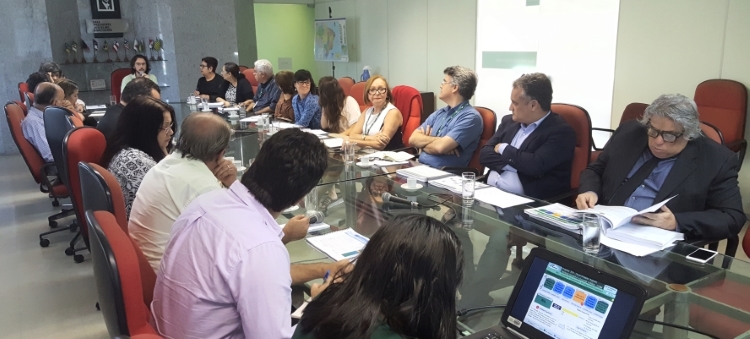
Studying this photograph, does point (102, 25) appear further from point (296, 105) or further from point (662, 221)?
point (662, 221)

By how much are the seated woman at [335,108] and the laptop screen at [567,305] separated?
11.4 ft

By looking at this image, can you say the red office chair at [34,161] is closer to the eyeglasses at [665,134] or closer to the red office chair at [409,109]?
the red office chair at [409,109]

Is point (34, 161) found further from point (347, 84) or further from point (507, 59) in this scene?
point (507, 59)

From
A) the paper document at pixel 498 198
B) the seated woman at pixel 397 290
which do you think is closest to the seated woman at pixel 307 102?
the paper document at pixel 498 198

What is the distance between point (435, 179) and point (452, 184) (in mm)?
133

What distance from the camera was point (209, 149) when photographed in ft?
7.03

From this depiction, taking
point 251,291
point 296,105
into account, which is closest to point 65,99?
point 296,105

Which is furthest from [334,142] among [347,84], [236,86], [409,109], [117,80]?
[117,80]

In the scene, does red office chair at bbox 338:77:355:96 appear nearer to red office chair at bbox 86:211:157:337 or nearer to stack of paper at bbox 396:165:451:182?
stack of paper at bbox 396:165:451:182

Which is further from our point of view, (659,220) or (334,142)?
(334,142)

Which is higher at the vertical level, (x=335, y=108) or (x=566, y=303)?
(x=335, y=108)

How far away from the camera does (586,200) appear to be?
8.09 ft

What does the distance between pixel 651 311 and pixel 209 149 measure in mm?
1620

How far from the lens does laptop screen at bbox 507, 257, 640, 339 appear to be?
3.88ft
